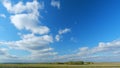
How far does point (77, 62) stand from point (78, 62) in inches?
14.0

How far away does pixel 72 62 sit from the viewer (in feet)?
241

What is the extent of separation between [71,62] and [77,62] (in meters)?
2.15

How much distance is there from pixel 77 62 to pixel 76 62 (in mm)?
494

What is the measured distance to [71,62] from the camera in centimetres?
7362

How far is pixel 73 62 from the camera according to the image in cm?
7338

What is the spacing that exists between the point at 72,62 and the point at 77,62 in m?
1.77

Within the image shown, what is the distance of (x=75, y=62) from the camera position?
240ft

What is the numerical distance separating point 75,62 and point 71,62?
1.46 m

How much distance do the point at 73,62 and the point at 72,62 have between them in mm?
356

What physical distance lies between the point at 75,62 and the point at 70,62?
6.65 ft

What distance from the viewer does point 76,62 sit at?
72875mm

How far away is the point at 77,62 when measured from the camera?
73.2 meters

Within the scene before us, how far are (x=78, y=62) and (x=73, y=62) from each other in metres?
1.77

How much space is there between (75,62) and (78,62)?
1.06 m
